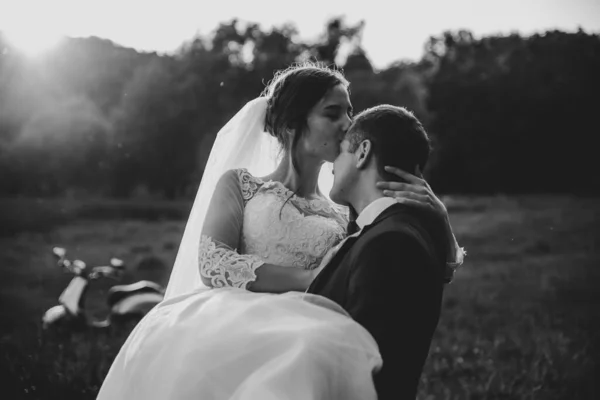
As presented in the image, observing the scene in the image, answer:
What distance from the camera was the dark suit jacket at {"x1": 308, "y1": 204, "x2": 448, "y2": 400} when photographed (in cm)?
151

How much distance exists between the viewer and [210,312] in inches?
66.4

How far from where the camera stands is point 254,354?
1.48m

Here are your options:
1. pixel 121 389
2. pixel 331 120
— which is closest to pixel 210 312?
pixel 121 389

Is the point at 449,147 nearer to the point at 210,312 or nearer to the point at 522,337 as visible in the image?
the point at 522,337

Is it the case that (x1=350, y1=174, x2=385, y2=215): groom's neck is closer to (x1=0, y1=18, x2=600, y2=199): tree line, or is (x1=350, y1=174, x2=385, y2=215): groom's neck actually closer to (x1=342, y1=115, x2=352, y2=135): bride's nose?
(x1=342, y1=115, x2=352, y2=135): bride's nose

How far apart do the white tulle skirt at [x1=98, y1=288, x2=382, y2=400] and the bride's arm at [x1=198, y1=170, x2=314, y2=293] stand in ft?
1.06

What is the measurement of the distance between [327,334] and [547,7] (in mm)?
5685

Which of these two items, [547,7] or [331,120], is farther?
[547,7]

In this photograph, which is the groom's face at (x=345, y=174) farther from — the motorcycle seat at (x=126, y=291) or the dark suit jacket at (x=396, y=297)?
the motorcycle seat at (x=126, y=291)

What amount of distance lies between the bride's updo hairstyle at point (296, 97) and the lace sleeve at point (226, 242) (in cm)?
27

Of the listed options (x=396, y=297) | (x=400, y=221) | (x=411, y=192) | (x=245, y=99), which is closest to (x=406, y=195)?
(x=411, y=192)

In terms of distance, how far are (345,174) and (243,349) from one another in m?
0.66

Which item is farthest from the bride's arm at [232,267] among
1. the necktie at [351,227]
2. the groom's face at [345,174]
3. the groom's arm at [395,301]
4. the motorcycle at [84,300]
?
the motorcycle at [84,300]

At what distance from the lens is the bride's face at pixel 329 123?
242cm
